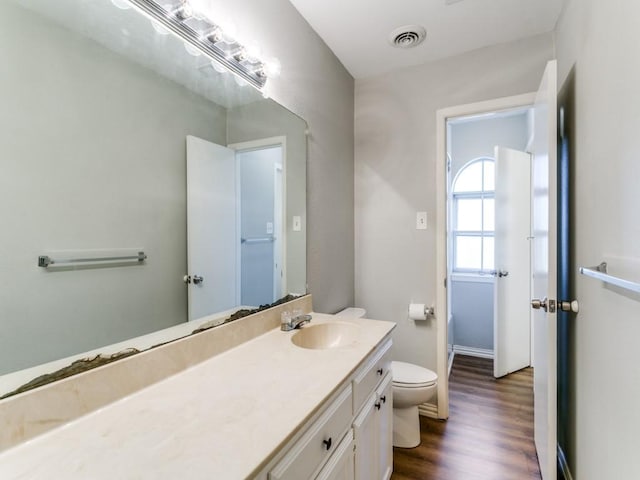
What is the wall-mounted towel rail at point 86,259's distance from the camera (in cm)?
75

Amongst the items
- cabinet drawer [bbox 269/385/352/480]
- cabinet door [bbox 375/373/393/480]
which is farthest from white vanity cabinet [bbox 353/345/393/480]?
cabinet drawer [bbox 269/385/352/480]

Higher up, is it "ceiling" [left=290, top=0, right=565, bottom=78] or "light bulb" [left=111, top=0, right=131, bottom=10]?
"ceiling" [left=290, top=0, right=565, bottom=78]

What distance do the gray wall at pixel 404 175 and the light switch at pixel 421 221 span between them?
0.03 metres

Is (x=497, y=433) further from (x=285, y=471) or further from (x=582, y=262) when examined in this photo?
(x=285, y=471)

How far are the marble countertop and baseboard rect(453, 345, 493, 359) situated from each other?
286 centimetres

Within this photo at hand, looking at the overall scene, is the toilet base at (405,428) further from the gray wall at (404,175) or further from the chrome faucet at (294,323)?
the chrome faucet at (294,323)

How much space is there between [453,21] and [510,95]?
0.58 metres

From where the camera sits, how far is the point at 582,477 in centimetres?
130

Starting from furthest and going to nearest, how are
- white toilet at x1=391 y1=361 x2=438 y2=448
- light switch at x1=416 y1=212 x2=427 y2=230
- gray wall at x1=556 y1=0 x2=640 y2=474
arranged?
light switch at x1=416 y1=212 x2=427 y2=230, white toilet at x1=391 y1=361 x2=438 y2=448, gray wall at x1=556 y1=0 x2=640 y2=474

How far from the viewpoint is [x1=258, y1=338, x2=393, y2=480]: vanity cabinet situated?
30.5 inches

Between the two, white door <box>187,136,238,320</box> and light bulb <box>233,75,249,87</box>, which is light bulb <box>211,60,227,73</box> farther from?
white door <box>187,136,238,320</box>

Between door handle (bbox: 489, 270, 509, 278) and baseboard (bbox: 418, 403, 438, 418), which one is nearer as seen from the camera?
baseboard (bbox: 418, 403, 438, 418)

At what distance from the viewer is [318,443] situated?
2.84 feet

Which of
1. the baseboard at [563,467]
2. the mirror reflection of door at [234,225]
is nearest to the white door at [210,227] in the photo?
the mirror reflection of door at [234,225]
